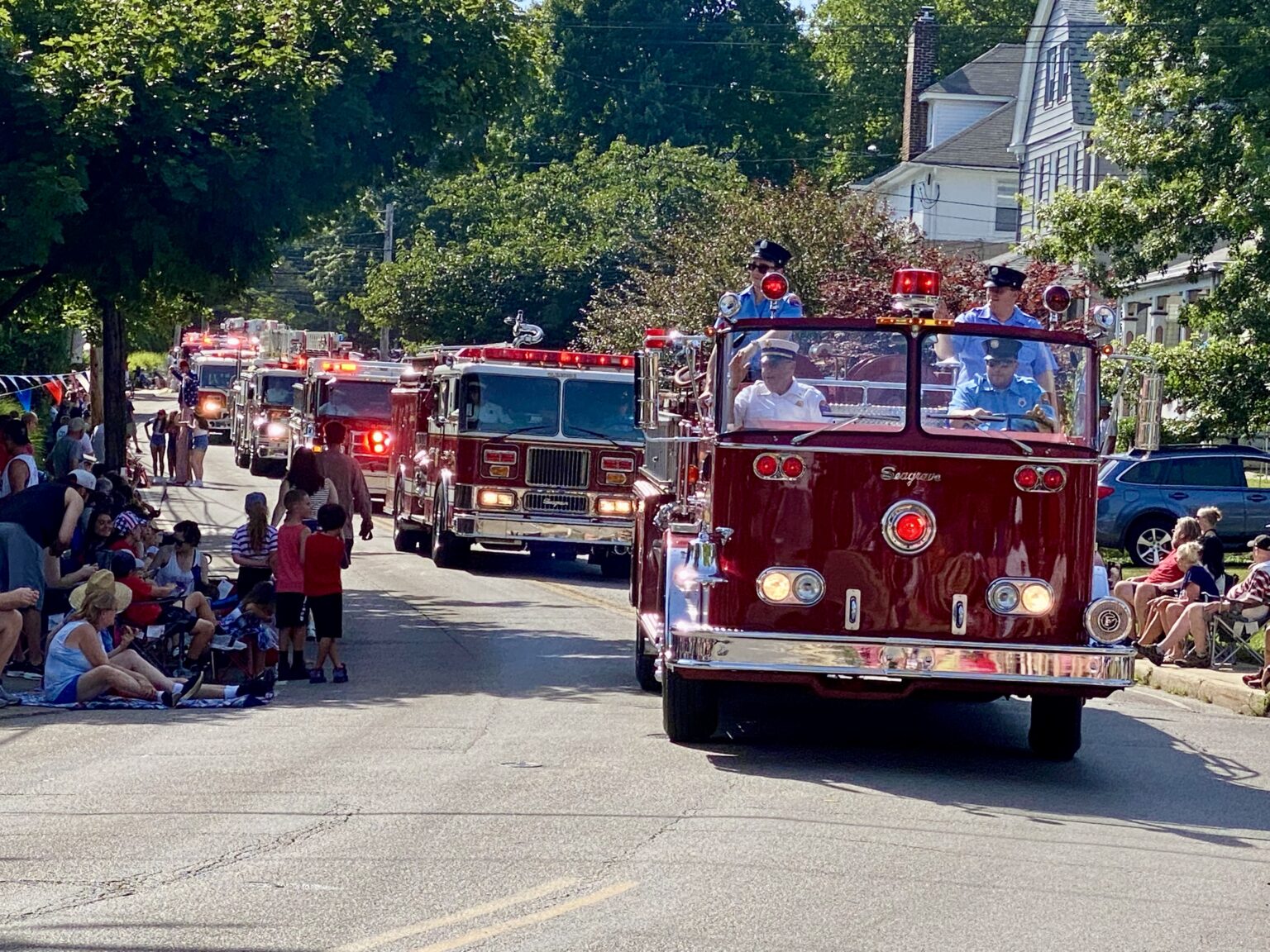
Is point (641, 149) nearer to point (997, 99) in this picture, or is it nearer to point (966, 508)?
point (997, 99)

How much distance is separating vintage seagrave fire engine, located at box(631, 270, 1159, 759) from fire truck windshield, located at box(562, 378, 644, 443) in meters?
13.2

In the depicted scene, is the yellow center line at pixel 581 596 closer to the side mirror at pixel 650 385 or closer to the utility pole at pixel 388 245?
the side mirror at pixel 650 385

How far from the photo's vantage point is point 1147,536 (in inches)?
1042

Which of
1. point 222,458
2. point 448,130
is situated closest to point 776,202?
point 448,130

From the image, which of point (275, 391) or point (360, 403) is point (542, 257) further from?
point (360, 403)

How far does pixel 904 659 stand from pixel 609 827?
2232mm

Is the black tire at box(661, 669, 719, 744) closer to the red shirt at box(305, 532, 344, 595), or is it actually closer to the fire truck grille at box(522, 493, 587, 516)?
the red shirt at box(305, 532, 344, 595)

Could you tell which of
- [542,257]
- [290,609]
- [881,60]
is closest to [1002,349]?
[290,609]

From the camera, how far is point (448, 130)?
66.7 ft

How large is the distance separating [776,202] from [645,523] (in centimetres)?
2186

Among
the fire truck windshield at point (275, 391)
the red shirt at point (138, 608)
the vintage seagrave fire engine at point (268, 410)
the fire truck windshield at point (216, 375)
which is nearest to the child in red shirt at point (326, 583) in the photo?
the red shirt at point (138, 608)

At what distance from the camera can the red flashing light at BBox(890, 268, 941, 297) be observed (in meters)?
10.8

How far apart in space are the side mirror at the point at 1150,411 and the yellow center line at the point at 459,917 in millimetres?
4621

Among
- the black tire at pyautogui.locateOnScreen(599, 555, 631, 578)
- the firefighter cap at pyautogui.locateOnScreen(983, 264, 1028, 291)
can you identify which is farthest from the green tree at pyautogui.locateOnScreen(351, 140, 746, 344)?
the firefighter cap at pyautogui.locateOnScreen(983, 264, 1028, 291)
